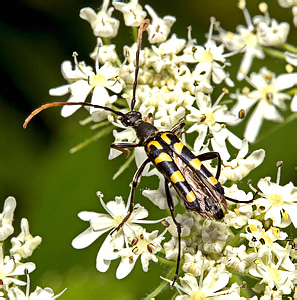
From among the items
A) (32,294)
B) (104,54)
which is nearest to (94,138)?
(104,54)

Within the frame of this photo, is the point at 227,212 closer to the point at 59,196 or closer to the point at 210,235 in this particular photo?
the point at 210,235

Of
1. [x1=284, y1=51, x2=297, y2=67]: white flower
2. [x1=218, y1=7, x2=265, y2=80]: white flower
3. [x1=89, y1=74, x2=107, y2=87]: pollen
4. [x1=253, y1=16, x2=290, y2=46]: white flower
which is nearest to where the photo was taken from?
[x1=89, y1=74, x2=107, y2=87]: pollen

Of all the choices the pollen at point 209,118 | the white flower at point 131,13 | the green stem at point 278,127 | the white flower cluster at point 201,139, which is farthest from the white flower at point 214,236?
the white flower at point 131,13

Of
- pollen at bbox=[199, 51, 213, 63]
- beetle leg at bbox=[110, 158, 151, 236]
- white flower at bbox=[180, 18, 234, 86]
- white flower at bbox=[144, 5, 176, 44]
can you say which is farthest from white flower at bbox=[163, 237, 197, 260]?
white flower at bbox=[144, 5, 176, 44]

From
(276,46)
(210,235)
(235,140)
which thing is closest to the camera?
(210,235)

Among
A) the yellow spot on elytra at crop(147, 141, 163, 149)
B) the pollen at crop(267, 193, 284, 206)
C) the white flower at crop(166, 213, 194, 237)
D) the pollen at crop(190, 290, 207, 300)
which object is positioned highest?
the yellow spot on elytra at crop(147, 141, 163, 149)

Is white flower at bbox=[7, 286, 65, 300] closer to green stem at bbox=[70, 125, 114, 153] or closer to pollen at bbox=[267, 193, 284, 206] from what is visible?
green stem at bbox=[70, 125, 114, 153]

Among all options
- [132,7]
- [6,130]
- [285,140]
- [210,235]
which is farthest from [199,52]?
[6,130]
